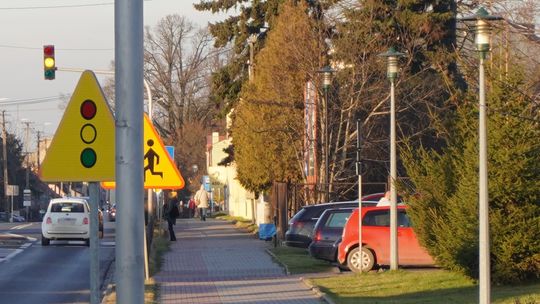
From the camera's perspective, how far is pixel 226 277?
22312 mm

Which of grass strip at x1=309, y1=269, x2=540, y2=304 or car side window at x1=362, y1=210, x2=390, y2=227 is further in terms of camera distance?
car side window at x1=362, y1=210, x2=390, y2=227

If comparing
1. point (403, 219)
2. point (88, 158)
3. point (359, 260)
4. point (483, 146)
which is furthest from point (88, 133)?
point (403, 219)

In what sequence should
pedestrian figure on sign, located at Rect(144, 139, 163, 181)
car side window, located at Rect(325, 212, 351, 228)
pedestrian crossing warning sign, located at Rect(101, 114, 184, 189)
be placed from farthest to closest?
car side window, located at Rect(325, 212, 351, 228)
pedestrian figure on sign, located at Rect(144, 139, 163, 181)
pedestrian crossing warning sign, located at Rect(101, 114, 184, 189)

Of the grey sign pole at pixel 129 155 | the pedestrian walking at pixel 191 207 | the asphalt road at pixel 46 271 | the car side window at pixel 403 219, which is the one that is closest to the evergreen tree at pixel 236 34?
the asphalt road at pixel 46 271

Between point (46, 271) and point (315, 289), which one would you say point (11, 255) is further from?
point (315, 289)

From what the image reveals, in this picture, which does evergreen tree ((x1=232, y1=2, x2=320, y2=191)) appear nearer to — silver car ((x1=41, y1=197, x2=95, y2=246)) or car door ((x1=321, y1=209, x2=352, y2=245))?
silver car ((x1=41, y1=197, x2=95, y2=246))

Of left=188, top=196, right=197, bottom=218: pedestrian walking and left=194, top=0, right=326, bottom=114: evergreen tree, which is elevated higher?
left=194, top=0, right=326, bottom=114: evergreen tree

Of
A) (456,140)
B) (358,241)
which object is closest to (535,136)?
(456,140)

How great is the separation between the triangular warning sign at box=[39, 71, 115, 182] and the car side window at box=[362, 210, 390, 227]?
14.8m

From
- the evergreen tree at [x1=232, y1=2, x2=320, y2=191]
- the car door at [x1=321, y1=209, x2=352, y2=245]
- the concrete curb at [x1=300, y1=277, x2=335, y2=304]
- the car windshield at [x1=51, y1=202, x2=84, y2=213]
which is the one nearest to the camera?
the concrete curb at [x1=300, y1=277, x2=335, y2=304]

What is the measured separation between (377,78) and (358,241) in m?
12.0

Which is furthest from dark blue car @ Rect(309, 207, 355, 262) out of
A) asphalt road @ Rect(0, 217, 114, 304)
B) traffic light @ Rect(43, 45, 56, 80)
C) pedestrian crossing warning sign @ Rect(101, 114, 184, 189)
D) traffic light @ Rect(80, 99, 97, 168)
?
traffic light @ Rect(80, 99, 97, 168)

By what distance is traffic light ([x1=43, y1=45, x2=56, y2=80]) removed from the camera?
2677cm

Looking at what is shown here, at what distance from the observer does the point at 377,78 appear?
111 feet
